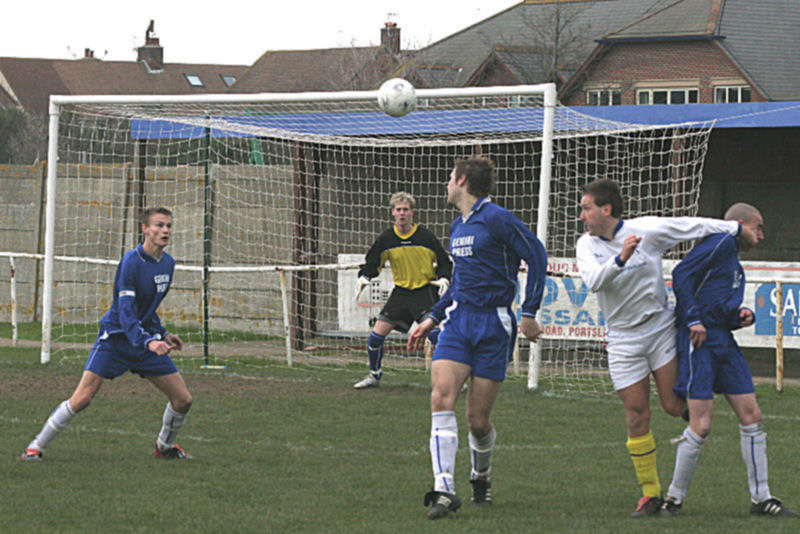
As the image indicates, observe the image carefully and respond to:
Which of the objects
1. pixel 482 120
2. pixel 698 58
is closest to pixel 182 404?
pixel 482 120

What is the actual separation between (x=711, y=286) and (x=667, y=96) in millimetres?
42855

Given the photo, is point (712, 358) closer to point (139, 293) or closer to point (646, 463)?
point (646, 463)

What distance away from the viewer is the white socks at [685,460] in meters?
6.74

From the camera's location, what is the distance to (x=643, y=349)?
6812 mm

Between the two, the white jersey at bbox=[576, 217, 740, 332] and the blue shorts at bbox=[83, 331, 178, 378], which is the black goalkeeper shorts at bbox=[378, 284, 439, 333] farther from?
the white jersey at bbox=[576, 217, 740, 332]

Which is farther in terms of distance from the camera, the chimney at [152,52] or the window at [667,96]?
the chimney at [152,52]

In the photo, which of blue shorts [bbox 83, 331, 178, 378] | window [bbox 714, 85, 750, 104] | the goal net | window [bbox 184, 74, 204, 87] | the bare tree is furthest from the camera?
window [bbox 184, 74, 204, 87]

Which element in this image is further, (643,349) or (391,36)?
(391,36)

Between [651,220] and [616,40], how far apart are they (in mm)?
42683

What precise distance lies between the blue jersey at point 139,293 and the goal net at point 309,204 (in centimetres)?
579

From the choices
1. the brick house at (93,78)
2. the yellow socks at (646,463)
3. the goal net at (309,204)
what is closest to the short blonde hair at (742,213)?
the yellow socks at (646,463)

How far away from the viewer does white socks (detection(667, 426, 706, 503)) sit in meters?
6.74

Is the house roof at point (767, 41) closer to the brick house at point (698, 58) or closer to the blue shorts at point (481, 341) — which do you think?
the brick house at point (698, 58)

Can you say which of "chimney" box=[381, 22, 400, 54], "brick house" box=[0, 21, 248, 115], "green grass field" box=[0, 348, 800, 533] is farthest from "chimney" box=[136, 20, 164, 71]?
"green grass field" box=[0, 348, 800, 533]
